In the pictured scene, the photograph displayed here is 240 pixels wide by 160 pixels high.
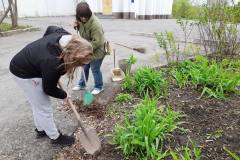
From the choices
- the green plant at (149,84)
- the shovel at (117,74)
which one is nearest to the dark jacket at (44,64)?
the green plant at (149,84)

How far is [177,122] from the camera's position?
132 inches

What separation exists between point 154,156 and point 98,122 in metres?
1.10

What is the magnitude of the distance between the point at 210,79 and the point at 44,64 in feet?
8.42

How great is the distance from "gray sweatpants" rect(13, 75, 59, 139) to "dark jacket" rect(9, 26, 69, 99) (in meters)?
0.07

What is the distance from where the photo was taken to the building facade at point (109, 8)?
648 inches

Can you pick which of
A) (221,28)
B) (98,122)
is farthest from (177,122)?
(221,28)

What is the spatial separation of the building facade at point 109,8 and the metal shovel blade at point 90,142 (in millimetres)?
13832

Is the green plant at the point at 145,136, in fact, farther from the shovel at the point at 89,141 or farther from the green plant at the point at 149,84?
the green plant at the point at 149,84

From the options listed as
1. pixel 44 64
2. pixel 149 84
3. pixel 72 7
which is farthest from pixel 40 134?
pixel 72 7

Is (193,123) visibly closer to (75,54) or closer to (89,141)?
(89,141)

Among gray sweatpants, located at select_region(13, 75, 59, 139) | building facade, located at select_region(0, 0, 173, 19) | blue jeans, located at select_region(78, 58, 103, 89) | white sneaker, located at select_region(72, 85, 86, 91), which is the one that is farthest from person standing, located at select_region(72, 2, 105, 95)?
building facade, located at select_region(0, 0, 173, 19)

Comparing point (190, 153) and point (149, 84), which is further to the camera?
point (149, 84)

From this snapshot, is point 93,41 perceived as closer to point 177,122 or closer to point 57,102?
point 57,102

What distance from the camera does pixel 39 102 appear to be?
2.97 meters
